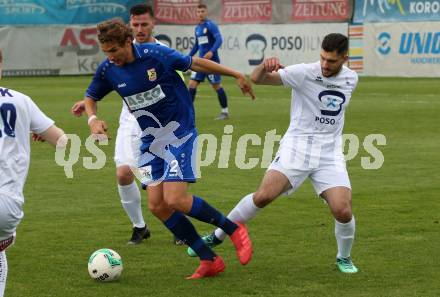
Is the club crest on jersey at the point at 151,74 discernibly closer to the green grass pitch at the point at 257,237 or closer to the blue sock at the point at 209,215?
the blue sock at the point at 209,215

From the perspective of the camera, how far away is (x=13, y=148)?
5543mm

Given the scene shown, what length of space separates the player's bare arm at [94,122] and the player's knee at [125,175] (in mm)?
1206

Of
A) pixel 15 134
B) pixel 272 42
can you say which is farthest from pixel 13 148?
pixel 272 42

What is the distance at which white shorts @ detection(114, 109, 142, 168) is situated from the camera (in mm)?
8859

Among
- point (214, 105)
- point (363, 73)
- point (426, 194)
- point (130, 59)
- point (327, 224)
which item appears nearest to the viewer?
point (130, 59)

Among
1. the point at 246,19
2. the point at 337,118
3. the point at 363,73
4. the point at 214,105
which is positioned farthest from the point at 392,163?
the point at 246,19

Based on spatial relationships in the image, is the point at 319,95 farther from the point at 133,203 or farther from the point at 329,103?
the point at 133,203

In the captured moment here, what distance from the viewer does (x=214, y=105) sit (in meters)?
23.8

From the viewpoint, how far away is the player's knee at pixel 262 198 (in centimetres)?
788

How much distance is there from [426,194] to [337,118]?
11.8 feet

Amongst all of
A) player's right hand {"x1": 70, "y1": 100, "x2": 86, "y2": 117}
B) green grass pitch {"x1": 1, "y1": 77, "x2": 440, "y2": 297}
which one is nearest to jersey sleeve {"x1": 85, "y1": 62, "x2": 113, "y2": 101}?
player's right hand {"x1": 70, "y1": 100, "x2": 86, "y2": 117}

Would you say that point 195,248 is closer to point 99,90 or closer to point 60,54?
point 99,90

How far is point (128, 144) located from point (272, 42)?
2688cm

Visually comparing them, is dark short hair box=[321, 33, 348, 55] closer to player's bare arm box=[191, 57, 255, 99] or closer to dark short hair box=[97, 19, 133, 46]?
player's bare arm box=[191, 57, 255, 99]
